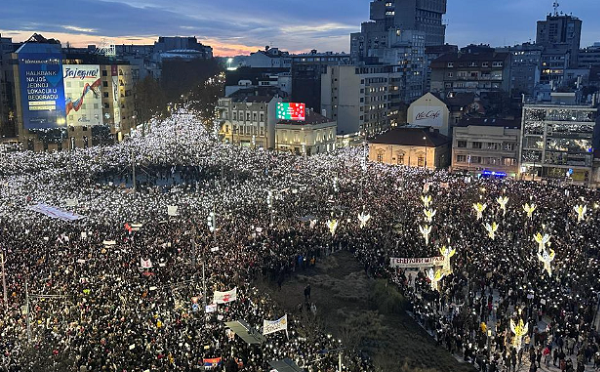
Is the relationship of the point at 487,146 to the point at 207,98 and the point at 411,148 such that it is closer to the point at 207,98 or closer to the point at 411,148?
the point at 411,148

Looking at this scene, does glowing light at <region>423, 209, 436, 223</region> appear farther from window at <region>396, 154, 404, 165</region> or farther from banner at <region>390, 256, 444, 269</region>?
window at <region>396, 154, 404, 165</region>

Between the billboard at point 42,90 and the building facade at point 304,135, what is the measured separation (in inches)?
988

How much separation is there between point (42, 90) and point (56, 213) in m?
35.6

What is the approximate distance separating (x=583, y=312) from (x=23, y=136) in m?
62.2

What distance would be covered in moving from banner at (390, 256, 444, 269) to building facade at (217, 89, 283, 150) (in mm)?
43822

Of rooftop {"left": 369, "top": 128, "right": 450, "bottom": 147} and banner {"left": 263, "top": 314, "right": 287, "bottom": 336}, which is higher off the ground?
rooftop {"left": 369, "top": 128, "right": 450, "bottom": 147}

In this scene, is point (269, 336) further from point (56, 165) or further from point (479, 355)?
point (56, 165)

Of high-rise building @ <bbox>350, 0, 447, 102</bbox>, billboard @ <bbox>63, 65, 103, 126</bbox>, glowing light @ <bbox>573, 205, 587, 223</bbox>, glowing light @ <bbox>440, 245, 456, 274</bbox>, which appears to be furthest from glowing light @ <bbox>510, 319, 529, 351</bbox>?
high-rise building @ <bbox>350, 0, 447, 102</bbox>

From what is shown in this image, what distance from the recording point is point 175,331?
19.4 m

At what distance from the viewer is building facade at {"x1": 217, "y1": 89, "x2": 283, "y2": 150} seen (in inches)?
2707

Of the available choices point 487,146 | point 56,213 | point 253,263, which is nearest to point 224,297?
point 253,263

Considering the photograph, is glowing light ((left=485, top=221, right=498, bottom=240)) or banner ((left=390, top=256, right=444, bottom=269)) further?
glowing light ((left=485, top=221, right=498, bottom=240))

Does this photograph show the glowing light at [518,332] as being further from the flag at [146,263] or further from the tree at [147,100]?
the tree at [147,100]

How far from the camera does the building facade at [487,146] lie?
54.5 m
